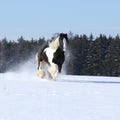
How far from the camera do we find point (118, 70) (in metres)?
60.0

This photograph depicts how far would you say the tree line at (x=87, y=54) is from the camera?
62375mm

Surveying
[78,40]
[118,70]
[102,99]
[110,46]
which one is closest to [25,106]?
[102,99]

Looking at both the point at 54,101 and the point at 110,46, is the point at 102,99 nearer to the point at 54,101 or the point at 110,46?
the point at 54,101

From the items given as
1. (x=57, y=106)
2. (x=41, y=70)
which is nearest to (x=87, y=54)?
(x=41, y=70)

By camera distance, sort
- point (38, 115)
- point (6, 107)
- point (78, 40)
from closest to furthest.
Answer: point (38, 115), point (6, 107), point (78, 40)

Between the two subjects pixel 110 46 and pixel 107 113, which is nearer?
pixel 107 113

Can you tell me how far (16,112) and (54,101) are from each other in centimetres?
166

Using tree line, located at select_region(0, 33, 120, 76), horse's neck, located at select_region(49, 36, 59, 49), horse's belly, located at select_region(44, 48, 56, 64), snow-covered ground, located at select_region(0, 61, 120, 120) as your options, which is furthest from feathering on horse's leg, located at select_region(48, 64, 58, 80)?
tree line, located at select_region(0, 33, 120, 76)

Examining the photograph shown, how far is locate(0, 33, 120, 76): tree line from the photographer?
205 ft

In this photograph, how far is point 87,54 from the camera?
220ft

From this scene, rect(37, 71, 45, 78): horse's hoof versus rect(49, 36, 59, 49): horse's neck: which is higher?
rect(49, 36, 59, 49): horse's neck

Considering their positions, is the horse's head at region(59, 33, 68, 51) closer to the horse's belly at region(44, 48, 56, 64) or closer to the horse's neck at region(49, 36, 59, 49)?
the horse's neck at region(49, 36, 59, 49)

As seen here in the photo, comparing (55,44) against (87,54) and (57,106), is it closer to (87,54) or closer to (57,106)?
(57,106)

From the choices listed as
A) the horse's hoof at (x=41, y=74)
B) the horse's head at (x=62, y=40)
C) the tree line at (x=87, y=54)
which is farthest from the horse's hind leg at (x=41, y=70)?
the tree line at (x=87, y=54)
